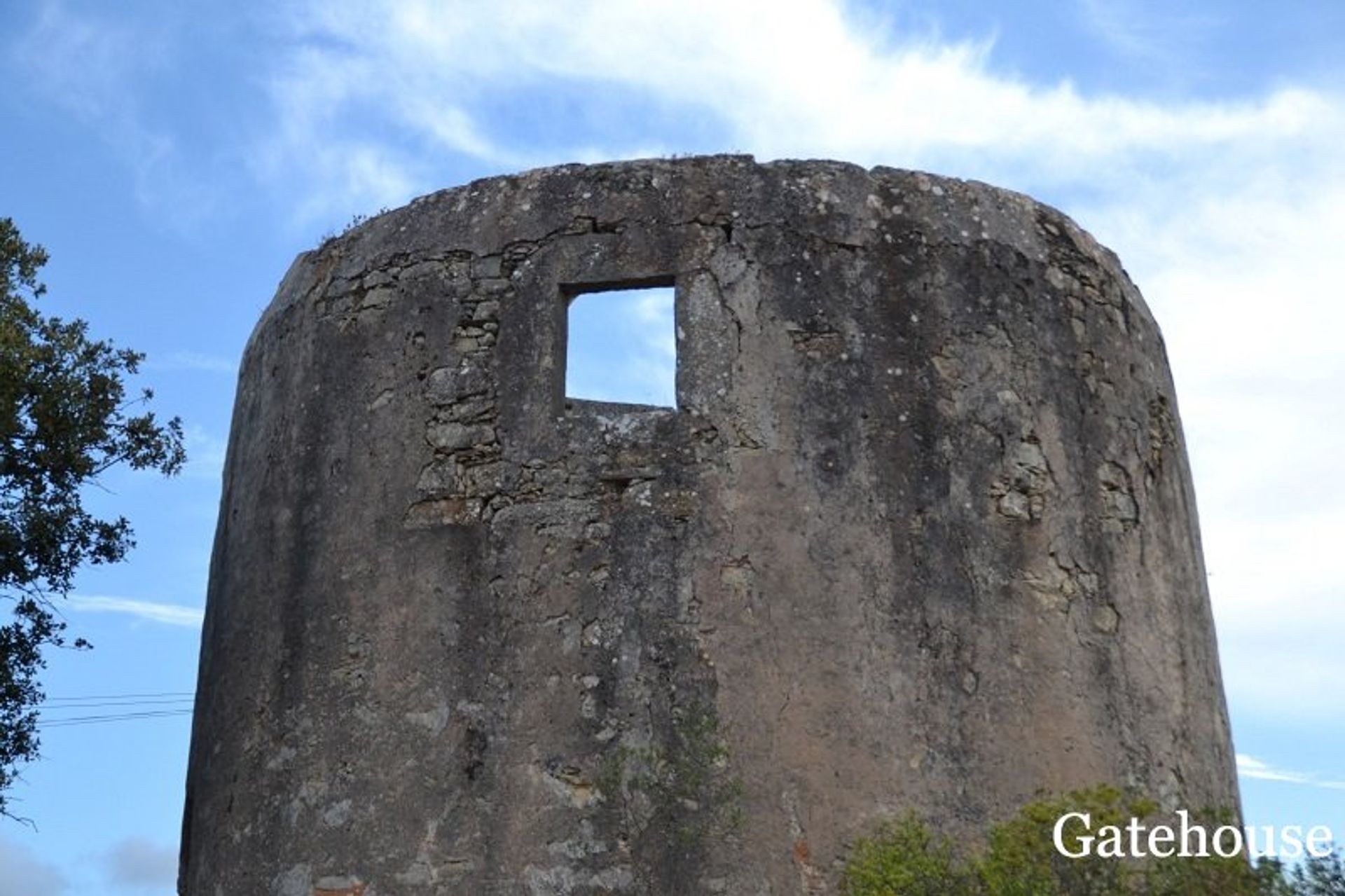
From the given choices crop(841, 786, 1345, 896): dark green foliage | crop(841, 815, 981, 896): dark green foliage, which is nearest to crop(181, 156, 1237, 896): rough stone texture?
crop(841, 815, 981, 896): dark green foliage

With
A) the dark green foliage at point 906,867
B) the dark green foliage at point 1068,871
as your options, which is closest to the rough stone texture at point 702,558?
the dark green foliage at point 906,867

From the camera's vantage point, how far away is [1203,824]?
7.52 metres

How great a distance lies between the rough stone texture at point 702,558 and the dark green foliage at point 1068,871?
0.43 meters

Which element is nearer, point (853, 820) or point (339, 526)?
point (853, 820)

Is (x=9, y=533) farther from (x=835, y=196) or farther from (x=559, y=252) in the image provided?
(x=835, y=196)

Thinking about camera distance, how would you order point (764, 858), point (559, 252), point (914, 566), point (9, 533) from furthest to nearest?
1. point (9, 533)
2. point (559, 252)
3. point (914, 566)
4. point (764, 858)

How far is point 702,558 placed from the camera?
7.27 meters

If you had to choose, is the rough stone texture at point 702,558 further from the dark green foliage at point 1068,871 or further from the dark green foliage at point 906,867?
the dark green foliage at point 1068,871

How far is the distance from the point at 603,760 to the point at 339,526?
70.0 inches

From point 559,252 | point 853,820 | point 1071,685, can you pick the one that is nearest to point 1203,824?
point 1071,685

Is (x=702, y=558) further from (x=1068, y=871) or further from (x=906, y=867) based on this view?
(x=1068, y=871)

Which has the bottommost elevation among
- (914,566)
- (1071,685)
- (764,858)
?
(764,858)

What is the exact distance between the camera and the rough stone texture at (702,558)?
704cm

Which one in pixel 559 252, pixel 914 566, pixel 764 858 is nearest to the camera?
pixel 764 858
